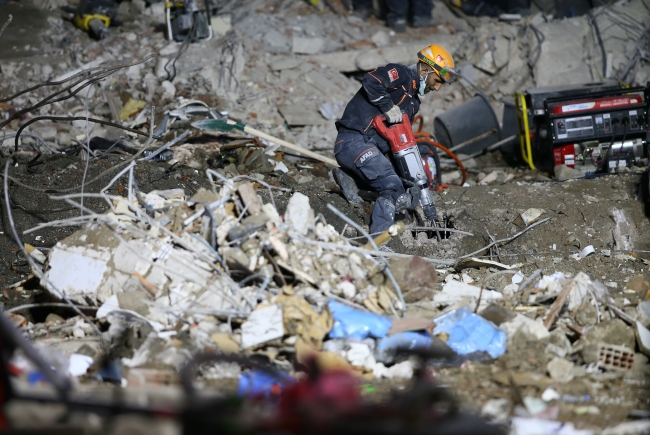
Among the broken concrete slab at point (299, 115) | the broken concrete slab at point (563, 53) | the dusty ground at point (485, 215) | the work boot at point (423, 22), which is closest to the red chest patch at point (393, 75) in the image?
the dusty ground at point (485, 215)

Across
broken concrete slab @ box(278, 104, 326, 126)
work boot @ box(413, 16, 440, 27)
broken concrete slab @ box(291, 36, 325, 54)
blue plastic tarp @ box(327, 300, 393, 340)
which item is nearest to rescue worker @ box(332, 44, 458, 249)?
blue plastic tarp @ box(327, 300, 393, 340)

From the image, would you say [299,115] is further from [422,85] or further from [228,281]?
[228,281]

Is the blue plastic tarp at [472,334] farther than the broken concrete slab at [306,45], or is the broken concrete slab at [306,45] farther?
the broken concrete slab at [306,45]

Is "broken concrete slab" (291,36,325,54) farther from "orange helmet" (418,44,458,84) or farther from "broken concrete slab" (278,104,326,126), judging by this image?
"orange helmet" (418,44,458,84)

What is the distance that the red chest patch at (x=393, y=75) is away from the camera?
18.5ft

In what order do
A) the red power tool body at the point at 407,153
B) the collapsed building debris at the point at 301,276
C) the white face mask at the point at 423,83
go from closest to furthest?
the collapsed building debris at the point at 301,276 < the red power tool body at the point at 407,153 < the white face mask at the point at 423,83

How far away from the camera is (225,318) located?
155 inches

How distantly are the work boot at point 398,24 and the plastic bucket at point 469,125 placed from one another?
256 cm

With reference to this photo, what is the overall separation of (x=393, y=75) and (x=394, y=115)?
0.36 m

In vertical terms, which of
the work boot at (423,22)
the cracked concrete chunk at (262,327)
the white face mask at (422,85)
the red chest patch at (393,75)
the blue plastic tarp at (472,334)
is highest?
the red chest patch at (393,75)

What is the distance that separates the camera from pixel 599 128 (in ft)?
23.1

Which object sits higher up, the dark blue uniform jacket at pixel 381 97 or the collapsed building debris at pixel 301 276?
the dark blue uniform jacket at pixel 381 97

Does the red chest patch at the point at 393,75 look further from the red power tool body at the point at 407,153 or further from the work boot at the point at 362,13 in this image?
the work boot at the point at 362,13

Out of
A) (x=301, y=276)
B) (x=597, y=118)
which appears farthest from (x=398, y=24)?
(x=301, y=276)
